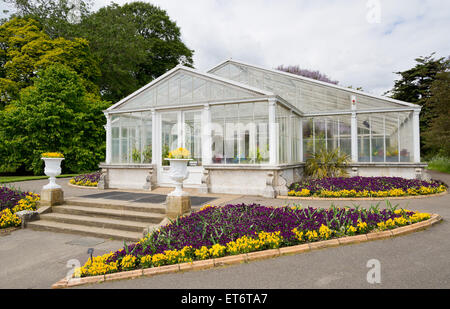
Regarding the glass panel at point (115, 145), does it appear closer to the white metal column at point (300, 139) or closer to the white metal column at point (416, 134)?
the white metal column at point (300, 139)

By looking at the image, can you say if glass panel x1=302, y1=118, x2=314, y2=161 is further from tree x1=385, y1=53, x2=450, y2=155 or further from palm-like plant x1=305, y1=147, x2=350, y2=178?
tree x1=385, y1=53, x2=450, y2=155

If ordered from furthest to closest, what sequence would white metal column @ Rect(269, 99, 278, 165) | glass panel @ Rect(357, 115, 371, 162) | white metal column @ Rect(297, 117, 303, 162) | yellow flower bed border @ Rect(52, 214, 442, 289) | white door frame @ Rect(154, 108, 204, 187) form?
1. white metal column @ Rect(297, 117, 303, 162)
2. glass panel @ Rect(357, 115, 371, 162)
3. white door frame @ Rect(154, 108, 204, 187)
4. white metal column @ Rect(269, 99, 278, 165)
5. yellow flower bed border @ Rect(52, 214, 442, 289)

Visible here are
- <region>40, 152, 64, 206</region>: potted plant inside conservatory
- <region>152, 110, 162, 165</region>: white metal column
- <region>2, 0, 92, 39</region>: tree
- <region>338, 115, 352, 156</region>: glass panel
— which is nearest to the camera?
<region>40, 152, 64, 206</region>: potted plant inside conservatory

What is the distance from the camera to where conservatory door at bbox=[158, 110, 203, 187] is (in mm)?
10398

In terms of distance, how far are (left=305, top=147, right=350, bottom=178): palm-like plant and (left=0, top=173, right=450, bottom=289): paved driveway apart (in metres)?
6.20

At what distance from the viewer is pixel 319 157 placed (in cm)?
1190

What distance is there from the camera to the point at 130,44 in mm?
23203

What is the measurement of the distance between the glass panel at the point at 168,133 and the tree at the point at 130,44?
14995 mm

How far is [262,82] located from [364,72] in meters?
4.76

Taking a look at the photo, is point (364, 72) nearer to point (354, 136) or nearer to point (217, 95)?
point (354, 136)

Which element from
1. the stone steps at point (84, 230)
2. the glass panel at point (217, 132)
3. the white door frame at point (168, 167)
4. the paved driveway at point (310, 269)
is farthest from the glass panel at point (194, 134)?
the paved driveway at point (310, 269)

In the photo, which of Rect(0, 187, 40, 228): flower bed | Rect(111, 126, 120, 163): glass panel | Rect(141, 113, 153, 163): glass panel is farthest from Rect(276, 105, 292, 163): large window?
Rect(0, 187, 40, 228): flower bed

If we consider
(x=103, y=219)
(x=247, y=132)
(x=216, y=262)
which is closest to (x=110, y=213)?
(x=103, y=219)
